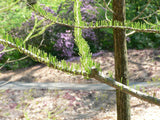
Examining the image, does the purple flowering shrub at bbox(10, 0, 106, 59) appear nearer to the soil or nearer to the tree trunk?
the soil

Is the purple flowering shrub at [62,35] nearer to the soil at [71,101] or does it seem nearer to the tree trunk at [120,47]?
the soil at [71,101]

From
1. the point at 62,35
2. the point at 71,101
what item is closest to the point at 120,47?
the point at 71,101

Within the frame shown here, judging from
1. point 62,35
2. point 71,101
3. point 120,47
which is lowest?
point 71,101

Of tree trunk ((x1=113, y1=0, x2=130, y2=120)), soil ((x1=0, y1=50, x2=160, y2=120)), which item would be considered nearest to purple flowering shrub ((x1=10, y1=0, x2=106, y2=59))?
soil ((x1=0, y1=50, x2=160, y2=120))

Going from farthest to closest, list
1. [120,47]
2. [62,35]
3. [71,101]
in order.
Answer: [62,35], [71,101], [120,47]

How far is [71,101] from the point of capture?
20.6 feet

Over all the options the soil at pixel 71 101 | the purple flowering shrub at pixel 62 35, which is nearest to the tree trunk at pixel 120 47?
the soil at pixel 71 101

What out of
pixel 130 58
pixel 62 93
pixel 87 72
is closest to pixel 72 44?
pixel 130 58

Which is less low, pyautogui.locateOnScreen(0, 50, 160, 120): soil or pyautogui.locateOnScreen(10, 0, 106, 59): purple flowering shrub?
pyautogui.locateOnScreen(10, 0, 106, 59): purple flowering shrub

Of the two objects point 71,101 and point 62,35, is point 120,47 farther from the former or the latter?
point 62,35

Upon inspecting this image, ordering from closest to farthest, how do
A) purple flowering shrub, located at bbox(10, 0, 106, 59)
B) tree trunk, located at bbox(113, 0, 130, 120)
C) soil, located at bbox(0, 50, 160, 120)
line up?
tree trunk, located at bbox(113, 0, 130, 120) < soil, located at bbox(0, 50, 160, 120) < purple flowering shrub, located at bbox(10, 0, 106, 59)

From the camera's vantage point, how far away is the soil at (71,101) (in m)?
5.37

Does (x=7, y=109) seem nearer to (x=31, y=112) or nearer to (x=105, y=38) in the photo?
(x=31, y=112)

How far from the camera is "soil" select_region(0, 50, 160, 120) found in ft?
17.6
